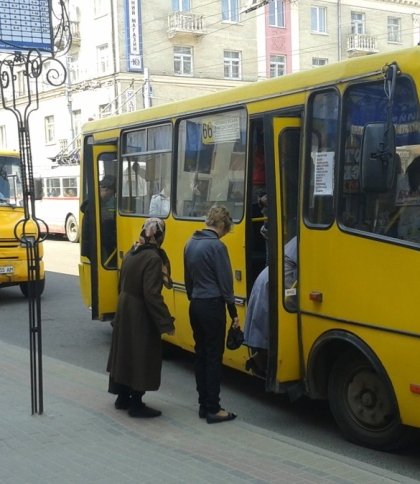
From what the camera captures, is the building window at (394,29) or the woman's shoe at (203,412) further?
the building window at (394,29)

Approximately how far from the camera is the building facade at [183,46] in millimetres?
38250

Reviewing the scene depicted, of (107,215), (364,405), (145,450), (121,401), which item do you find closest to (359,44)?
(107,215)

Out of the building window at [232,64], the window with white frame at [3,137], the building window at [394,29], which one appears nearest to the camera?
the building window at [232,64]

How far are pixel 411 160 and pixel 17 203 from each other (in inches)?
414

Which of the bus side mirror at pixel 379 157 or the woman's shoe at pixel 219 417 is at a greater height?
the bus side mirror at pixel 379 157

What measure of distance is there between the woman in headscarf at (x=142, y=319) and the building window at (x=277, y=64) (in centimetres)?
3852

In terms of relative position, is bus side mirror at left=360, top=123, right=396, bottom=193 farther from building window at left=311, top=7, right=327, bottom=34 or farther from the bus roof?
building window at left=311, top=7, right=327, bottom=34

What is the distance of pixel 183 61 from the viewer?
132 ft

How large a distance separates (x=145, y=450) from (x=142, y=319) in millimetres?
1129

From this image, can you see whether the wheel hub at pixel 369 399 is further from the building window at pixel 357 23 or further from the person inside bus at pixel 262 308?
the building window at pixel 357 23

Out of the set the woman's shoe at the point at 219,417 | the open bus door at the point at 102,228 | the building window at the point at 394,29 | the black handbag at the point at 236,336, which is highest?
the building window at the point at 394,29

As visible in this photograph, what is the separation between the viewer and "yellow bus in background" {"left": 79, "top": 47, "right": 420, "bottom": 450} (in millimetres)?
4926

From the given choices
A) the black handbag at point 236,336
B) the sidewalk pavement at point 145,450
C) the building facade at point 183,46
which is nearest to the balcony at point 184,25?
the building facade at point 183,46

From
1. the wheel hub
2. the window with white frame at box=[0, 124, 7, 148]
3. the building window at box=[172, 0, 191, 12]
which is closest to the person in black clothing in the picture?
the wheel hub
